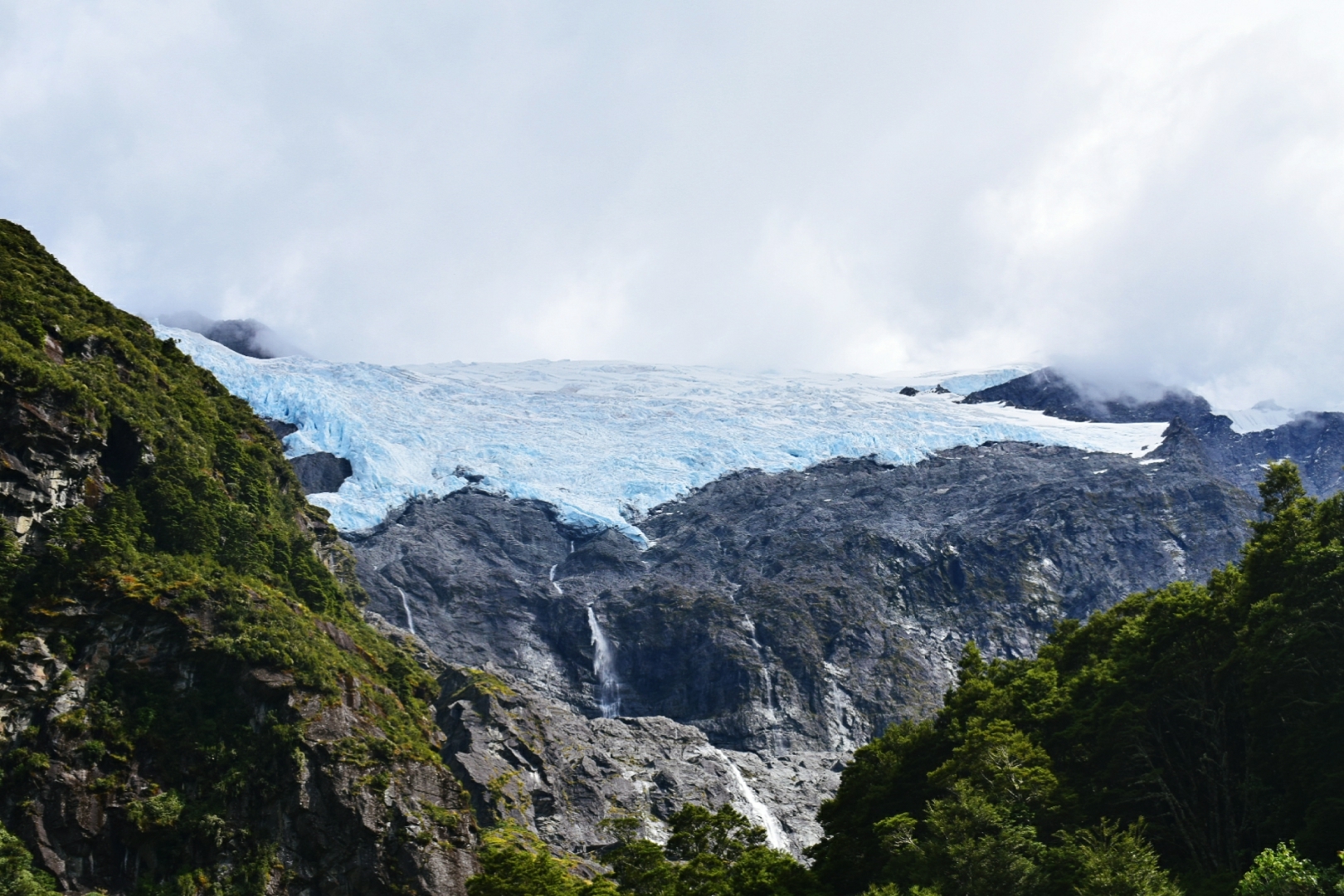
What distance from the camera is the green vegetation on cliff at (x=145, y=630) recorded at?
68.3m

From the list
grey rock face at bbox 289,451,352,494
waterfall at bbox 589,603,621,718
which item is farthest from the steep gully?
grey rock face at bbox 289,451,352,494

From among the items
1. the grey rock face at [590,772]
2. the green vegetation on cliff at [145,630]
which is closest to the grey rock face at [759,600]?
the grey rock face at [590,772]

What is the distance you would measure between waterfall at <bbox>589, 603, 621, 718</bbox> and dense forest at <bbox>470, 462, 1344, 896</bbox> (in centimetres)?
8339

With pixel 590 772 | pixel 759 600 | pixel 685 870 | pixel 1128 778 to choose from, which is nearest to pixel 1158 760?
pixel 1128 778

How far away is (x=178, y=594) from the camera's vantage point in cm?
7688

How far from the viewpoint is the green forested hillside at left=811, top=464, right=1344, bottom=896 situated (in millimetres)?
52500

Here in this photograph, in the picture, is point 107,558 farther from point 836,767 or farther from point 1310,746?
point 836,767

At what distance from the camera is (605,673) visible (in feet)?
550

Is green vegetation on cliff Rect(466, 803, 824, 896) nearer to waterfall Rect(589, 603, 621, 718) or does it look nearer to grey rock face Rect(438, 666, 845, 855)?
grey rock face Rect(438, 666, 845, 855)

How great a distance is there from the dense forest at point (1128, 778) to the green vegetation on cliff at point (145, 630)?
1490cm

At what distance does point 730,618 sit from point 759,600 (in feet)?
24.4

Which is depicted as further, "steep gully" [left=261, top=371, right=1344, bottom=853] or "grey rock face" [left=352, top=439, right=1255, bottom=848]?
"grey rock face" [left=352, top=439, right=1255, bottom=848]

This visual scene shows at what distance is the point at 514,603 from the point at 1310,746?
132941 mm

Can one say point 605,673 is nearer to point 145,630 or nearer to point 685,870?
point 145,630
